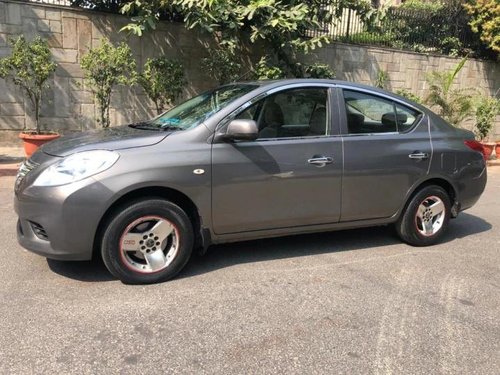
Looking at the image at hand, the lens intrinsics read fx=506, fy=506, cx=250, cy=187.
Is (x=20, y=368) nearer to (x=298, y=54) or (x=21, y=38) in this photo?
(x=21, y=38)

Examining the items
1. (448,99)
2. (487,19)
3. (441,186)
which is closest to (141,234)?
(441,186)

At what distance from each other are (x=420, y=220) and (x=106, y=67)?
6.56 meters

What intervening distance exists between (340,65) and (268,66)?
2.99 metres

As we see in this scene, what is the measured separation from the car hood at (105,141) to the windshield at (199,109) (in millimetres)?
268

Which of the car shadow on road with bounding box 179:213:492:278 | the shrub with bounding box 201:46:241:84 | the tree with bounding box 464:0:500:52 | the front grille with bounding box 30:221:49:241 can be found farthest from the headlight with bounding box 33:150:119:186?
the tree with bounding box 464:0:500:52

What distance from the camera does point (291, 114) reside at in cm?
466

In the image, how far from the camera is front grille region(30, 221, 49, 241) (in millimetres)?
3832

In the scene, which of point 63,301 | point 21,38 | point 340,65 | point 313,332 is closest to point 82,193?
point 63,301

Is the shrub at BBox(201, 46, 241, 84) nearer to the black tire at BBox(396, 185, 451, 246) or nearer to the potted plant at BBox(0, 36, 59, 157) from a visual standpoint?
the potted plant at BBox(0, 36, 59, 157)

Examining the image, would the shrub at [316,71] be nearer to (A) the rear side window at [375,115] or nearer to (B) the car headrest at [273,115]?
(A) the rear side window at [375,115]

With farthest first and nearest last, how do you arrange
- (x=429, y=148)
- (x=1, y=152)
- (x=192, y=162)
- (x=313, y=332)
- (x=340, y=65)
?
1. (x=340, y=65)
2. (x=1, y=152)
3. (x=429, y=148)
4. (x=192, y=162)
5. (x=313, y=332)

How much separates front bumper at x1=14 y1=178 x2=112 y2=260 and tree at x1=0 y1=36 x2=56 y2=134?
5.84 metres

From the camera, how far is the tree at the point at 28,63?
8.83 metres

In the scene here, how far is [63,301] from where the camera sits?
3.70 metres
